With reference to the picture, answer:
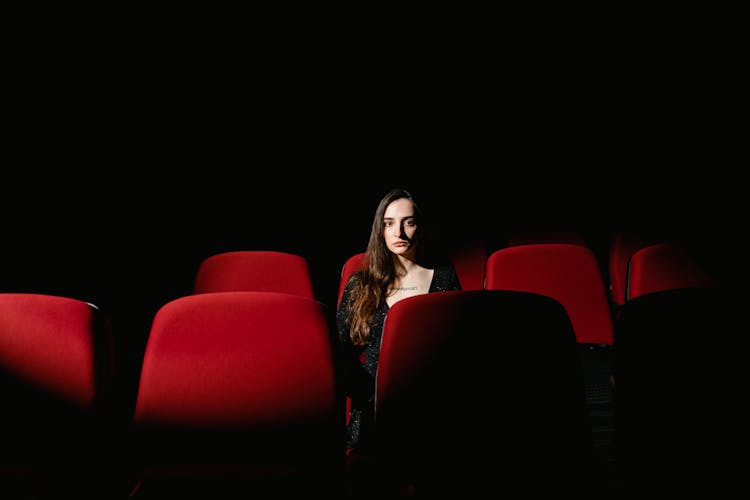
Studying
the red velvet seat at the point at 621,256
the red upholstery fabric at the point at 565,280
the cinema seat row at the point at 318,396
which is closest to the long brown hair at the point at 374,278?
the red upholstery fabric at the point at 565,280

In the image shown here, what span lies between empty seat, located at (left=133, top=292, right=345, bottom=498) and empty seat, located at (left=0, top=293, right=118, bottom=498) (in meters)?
0.10

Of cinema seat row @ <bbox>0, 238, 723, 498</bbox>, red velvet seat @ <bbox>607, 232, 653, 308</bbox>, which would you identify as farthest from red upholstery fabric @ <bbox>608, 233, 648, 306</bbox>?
cinema seat row @ <bbox>0, 238, 723, 498</bbox>

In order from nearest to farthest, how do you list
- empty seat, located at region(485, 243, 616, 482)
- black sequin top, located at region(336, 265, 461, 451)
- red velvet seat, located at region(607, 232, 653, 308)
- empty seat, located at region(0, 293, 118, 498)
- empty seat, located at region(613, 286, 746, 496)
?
empty seat, located at region(613, 286, 746, 496), empty seat, located at region(0, 293, 118, 498), black sequin top, located at region(336, 265, 461, 451), empty seat, located at region(485, 243, 616, 482), red velvet seat, located at region(607, 232, 653, 308)

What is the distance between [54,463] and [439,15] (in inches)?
Result: 105

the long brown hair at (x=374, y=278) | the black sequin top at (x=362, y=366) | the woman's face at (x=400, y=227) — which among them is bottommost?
the black sequin top at (x=362, y=366)

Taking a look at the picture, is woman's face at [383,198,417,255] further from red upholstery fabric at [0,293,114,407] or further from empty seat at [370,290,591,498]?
red upholstery fabric at [0,293,114,407]

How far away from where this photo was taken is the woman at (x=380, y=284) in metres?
1.45

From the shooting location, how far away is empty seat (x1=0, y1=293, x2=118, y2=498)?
98cm

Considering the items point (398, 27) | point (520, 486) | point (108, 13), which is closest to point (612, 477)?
point (520, 486)

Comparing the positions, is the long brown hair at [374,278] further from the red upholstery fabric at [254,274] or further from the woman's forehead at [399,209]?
the red upholstery fabric at [254,274]

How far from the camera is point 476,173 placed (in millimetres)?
3025

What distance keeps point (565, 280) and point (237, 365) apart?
1.19m

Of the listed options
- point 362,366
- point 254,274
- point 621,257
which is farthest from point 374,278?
point 621,257

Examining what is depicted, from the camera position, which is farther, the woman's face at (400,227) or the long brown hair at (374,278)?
the woman's face at (400,227)
